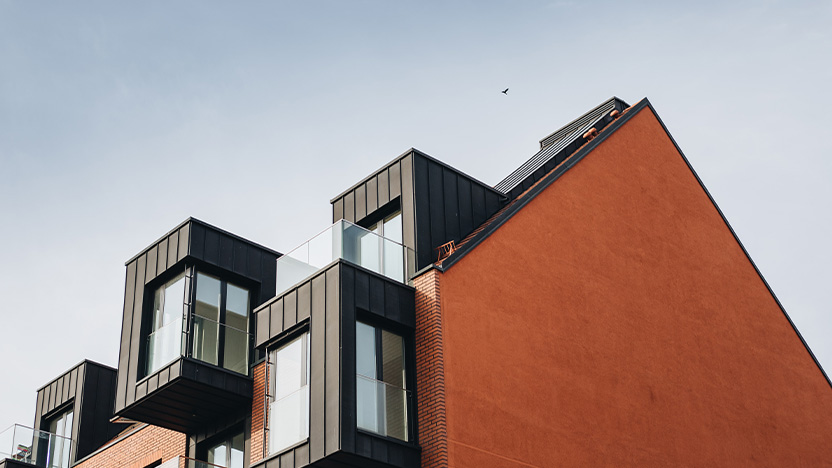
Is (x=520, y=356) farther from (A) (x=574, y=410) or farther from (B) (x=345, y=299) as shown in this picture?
(B) (x=345, y=299)

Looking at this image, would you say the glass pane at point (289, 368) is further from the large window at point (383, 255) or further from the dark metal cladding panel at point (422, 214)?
the dark metal cladding panel at point (422, 214)

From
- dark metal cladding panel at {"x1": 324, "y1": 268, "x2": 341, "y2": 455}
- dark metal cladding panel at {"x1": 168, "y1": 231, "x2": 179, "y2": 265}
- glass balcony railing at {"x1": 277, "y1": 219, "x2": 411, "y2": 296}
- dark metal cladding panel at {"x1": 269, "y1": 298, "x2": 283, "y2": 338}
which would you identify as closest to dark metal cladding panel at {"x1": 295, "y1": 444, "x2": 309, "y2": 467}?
dark metal cladding panel at {"x1": 324, "y1": 268, "x2": 341, "y2": 455}

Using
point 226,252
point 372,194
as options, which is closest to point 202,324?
point 226,252

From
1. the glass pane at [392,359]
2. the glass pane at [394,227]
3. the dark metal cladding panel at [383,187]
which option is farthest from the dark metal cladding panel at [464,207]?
the glass pane at [392,359]

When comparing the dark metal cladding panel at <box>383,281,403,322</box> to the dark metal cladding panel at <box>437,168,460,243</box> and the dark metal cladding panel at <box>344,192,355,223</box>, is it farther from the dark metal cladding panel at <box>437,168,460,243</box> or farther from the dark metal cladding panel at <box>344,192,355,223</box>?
the dark metal cladding panel at <box>344,192,355,223</box>

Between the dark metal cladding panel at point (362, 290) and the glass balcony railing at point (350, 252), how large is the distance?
2.45ft

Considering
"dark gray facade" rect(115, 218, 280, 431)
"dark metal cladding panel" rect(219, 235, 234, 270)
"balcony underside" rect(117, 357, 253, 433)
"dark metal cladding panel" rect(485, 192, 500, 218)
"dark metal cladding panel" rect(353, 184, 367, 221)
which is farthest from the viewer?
"dark metal cladding panel" rect(219, 235, 234, 270)

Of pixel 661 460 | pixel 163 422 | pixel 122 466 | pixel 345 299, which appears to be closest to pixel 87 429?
pixel 122 466

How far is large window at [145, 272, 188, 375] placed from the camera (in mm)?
19625

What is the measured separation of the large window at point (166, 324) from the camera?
64.4 ft

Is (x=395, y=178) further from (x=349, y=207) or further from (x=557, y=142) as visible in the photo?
(x=557, y=142)

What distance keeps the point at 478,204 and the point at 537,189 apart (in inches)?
47.7

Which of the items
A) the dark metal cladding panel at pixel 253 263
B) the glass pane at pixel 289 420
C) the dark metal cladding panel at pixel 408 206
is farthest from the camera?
the dark metal cladding panel at pixel 253 263

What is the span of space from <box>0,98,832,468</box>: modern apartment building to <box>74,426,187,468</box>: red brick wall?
0.05 metres
